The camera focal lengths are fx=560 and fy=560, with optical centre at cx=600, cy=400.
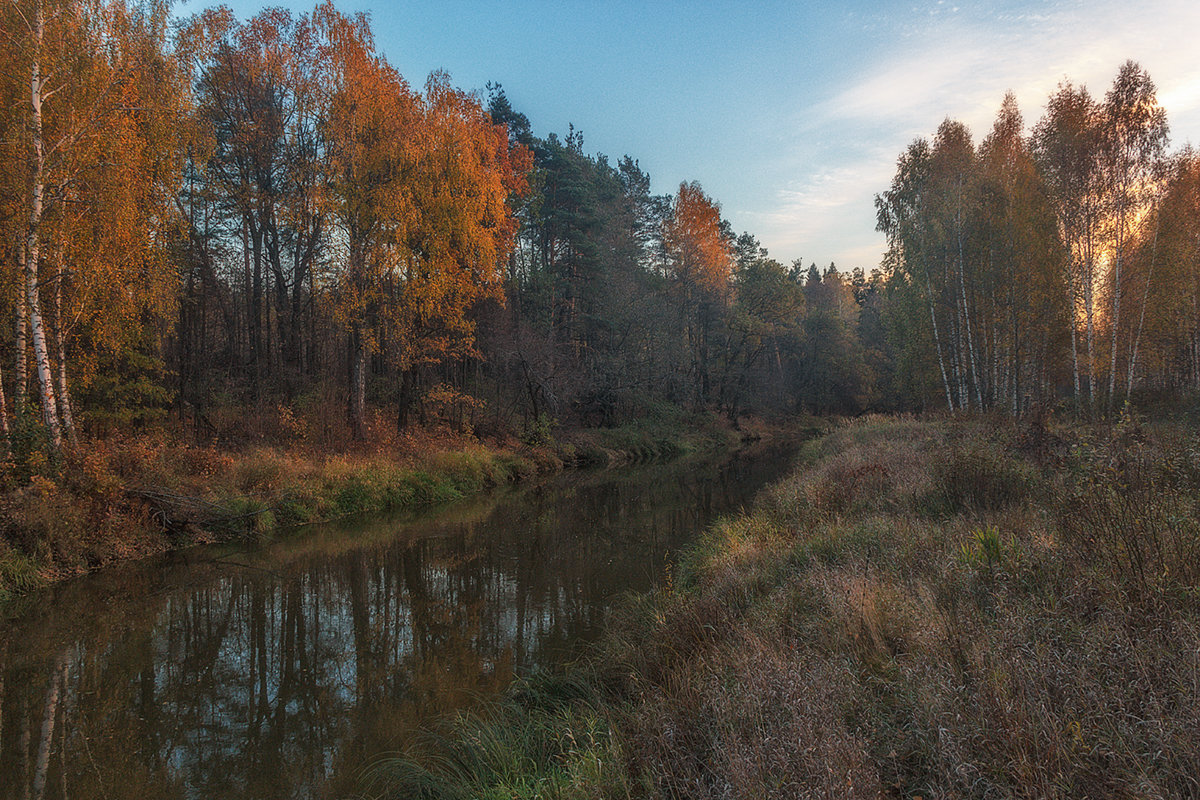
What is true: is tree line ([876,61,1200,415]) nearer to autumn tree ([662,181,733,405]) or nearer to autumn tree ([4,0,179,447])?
autumn tree ([662,181,733,405])

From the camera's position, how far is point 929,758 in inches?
102

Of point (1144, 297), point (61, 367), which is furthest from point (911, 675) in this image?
point (1144, 297)

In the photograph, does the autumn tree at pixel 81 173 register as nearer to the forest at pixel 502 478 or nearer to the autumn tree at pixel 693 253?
the forest at pixel 502 478

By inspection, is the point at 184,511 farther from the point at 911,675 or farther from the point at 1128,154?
the point at 1128,154

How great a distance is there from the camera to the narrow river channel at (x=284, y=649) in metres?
4.72

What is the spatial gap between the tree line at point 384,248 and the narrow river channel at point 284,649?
401 cm

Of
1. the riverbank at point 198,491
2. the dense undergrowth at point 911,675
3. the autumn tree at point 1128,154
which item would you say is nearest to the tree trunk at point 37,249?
the riverbank at point 198,491

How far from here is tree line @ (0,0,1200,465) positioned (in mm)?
9992

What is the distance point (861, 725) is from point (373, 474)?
14176 millimetres

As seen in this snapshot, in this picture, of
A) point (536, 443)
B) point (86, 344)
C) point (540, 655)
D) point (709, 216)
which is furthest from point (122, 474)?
point (709, 216)

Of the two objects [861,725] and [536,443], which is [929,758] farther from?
[536,443]

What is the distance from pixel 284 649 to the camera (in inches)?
275

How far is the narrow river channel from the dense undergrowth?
105cm

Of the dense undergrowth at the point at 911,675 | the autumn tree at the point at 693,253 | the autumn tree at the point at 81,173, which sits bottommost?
the dense undergrowth at the point at 911,675
